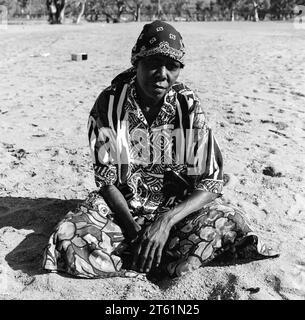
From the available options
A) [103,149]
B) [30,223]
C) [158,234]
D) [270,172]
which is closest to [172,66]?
[103,149]

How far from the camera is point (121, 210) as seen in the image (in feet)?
9.09

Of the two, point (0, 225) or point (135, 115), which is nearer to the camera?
point (135, 115)

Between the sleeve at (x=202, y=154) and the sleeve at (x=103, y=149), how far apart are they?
43cm

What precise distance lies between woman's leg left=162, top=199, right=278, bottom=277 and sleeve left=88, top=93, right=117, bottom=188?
1.56ft

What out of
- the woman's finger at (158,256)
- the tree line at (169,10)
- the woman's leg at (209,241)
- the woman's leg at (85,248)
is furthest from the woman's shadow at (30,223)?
the tree line at (169,10)

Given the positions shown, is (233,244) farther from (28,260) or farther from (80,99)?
(80,99)

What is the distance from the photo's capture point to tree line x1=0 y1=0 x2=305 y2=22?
176 feet

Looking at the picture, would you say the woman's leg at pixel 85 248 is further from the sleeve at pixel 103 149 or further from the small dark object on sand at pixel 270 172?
the small dark object on sand at pixel 270 172

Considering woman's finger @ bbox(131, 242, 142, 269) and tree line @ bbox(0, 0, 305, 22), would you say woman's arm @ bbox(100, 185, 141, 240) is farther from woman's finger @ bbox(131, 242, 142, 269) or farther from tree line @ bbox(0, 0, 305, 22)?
tree line @ bbox(0, 0, 305, 22)

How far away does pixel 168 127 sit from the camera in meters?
2.88

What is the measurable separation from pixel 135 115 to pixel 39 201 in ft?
3.94

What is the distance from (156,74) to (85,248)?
3.18ft
